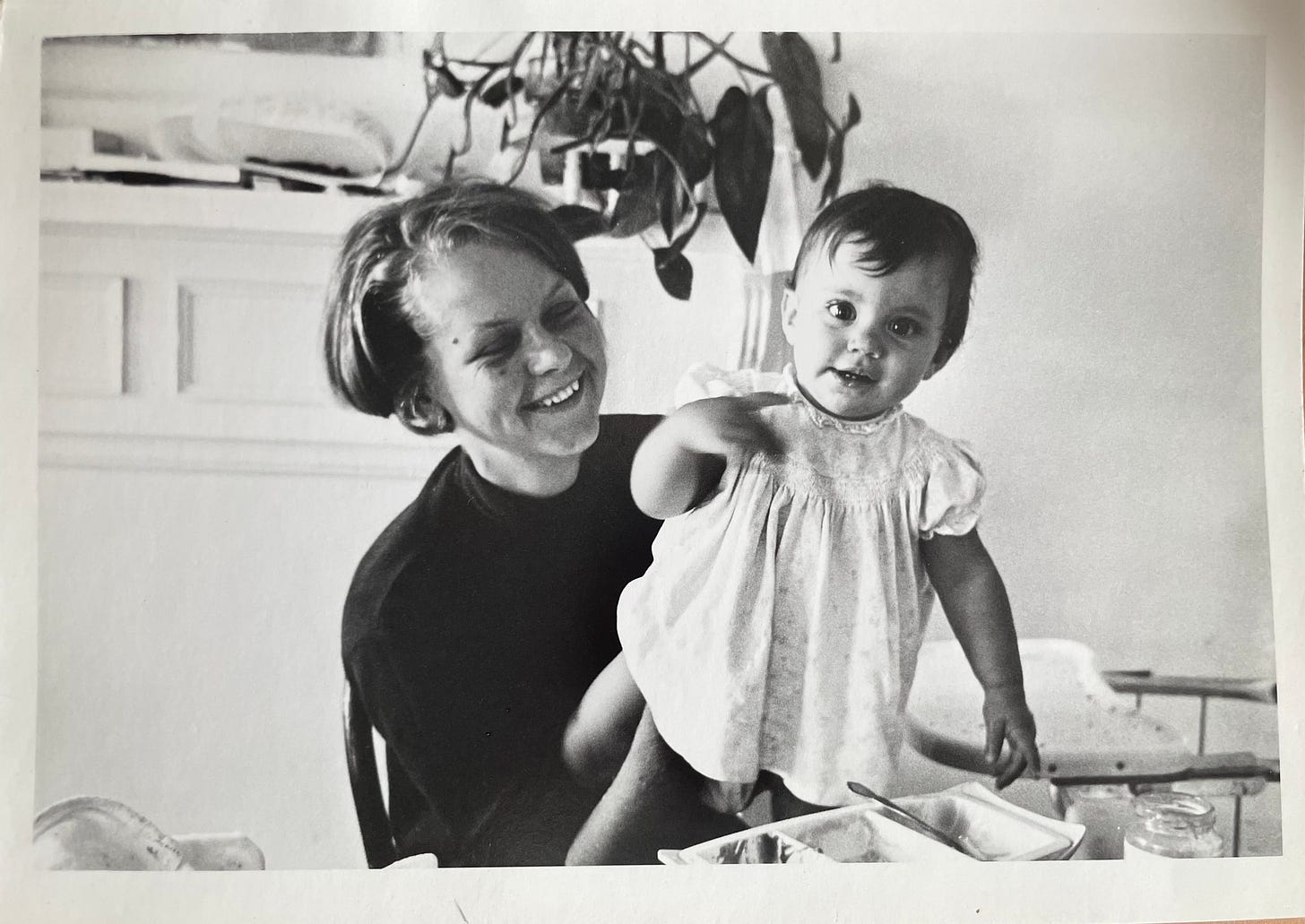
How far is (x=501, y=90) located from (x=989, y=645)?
44cm

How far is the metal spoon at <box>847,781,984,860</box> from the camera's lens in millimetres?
567

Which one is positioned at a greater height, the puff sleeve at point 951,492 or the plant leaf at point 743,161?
the plant leaf at point 743,161

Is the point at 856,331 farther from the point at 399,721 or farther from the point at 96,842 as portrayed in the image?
the point at 96,842

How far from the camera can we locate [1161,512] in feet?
1.93

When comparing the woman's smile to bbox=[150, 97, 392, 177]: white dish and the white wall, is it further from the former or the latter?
bbox=[150, 97, 392, 177]: white dish

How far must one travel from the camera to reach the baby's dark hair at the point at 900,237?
1.88ft

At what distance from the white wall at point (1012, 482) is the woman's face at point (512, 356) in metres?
0.03

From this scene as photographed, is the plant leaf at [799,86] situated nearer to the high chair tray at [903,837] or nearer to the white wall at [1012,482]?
the white wall at [1012,482]

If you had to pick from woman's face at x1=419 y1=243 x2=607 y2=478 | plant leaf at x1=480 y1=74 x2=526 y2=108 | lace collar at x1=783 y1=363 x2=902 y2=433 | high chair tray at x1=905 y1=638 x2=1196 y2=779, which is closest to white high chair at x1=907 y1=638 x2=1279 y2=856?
→ high chair tray at x1=905 y1=638 x2=1196 y2=779

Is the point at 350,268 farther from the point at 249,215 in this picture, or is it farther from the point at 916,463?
the point at 916,463

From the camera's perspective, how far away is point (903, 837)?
56 centimetres

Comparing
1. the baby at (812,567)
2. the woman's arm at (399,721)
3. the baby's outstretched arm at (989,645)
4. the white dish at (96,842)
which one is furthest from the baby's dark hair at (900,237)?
the white dish at (96,842)

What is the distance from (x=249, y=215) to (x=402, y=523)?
20cm

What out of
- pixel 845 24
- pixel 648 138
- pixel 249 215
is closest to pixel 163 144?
pixel 249 215
